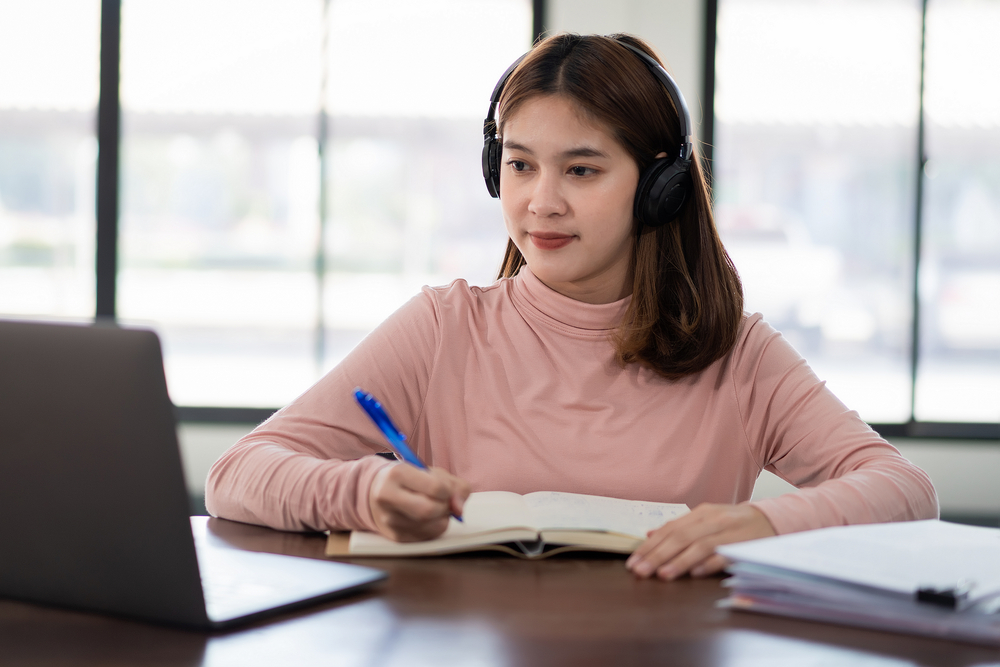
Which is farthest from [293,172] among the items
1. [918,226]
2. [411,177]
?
[918,226]

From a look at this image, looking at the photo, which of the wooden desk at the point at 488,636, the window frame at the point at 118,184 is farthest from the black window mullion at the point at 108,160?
the wooden desk at the point at 488,636

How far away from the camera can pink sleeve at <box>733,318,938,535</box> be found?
38.1 inches

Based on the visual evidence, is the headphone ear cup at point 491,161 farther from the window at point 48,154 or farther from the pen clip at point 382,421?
the window at point 48,154

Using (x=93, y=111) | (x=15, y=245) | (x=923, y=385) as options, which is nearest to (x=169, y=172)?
(x=93, y=111)

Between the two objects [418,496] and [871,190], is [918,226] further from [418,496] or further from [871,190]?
[418,496]

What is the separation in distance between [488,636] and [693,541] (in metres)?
0.29

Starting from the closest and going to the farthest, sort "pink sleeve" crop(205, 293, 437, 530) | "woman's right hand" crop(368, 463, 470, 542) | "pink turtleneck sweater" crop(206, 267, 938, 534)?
"woman's right hand" crop(368, 463, 470, 542) < "pink sleeve" crop(205, 293, 437, 530) < "pink turtleneck sweater" crop(206, 267, 938, 534)

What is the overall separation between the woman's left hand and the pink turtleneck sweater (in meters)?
0.27

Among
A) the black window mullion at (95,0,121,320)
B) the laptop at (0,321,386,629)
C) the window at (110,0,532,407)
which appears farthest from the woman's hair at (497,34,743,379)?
the black window mullion at (95,0,121,320)

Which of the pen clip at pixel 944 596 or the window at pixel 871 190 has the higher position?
the window at pixel 871 190

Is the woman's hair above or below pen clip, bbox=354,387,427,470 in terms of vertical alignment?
above

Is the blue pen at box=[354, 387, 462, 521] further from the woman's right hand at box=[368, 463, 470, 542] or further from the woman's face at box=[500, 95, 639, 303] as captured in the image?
the woman's face at box=[500, 95, 639, 303]

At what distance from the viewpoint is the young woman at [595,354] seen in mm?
1225

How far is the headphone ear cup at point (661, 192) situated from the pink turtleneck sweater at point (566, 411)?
0.15m
